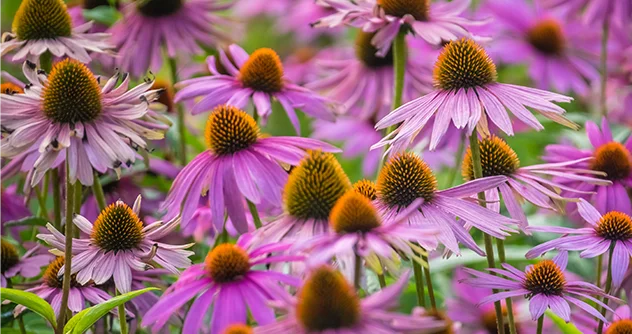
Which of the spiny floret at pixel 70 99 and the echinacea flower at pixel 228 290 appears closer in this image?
the echinacea flower at pixel 228 290

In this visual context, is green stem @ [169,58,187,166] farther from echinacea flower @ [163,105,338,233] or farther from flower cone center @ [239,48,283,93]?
echinacea flower @ [163,105,338,233]

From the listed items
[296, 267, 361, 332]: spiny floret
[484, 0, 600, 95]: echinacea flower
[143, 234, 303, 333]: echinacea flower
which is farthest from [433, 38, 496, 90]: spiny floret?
[484, 0, 600, 95]: echinacea flower

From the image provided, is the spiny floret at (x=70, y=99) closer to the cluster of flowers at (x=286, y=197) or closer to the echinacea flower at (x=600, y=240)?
the cluster of flowers at (x=286, y=197)

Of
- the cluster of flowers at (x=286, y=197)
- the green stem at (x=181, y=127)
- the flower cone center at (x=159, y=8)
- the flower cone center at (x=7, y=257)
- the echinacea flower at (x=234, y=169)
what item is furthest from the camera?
the flower cone center at (x=159, y=8)

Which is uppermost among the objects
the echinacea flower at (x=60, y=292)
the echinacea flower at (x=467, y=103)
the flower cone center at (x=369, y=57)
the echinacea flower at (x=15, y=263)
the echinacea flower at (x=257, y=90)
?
the flower cone center at (x=369, y=57)

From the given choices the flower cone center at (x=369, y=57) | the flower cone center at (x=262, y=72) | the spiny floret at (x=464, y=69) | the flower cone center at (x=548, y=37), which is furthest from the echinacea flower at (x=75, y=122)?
the flower cone center at (x=548, y=37)

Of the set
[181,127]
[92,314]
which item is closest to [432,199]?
[92,314]
